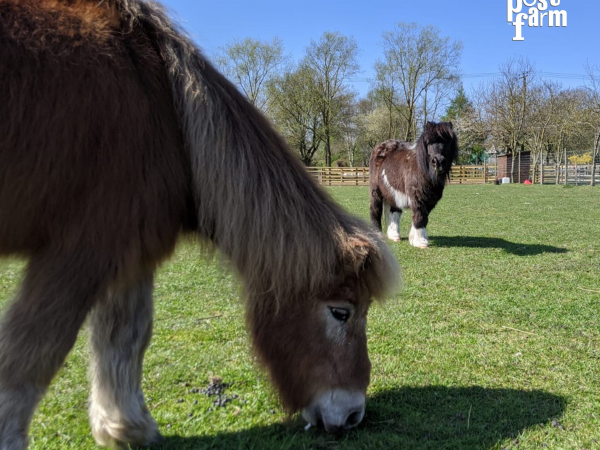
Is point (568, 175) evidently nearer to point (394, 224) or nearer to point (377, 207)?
point (377, 207)

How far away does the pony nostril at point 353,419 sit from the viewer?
2355 millimetres

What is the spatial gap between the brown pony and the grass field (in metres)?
0.29

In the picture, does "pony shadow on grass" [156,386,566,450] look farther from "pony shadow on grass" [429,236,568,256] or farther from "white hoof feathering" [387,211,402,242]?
"white hoof feathering" [387,211,402,242]

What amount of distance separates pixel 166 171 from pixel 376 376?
2.20 meters

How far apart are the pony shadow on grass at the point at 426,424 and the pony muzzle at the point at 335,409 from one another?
176 millimetres

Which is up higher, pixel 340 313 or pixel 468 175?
pixel 468 175

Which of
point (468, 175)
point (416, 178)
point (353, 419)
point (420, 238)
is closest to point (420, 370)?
point (353, 419)

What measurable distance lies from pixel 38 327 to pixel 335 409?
1401mm

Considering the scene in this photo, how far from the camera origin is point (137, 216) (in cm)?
185

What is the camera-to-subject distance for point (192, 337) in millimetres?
4023

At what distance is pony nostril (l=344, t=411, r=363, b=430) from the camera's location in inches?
92.7

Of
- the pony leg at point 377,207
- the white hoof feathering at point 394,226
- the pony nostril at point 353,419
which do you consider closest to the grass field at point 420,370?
the pony nostril at point 353,419

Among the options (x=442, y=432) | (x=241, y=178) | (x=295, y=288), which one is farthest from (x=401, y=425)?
(x=241, y=178)

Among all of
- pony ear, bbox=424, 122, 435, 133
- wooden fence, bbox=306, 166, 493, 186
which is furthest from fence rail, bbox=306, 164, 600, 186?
pony ear, bbox=424, 122, 435, 133
